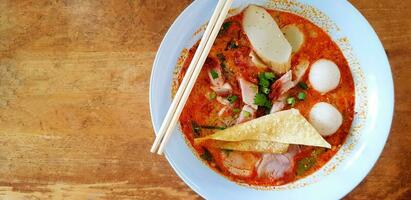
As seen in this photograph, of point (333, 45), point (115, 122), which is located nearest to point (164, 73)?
point (115, 122)

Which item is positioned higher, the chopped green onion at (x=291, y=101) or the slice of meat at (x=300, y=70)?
the slice of meat at (x=300, y=70)

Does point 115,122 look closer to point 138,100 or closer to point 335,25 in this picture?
point 138,100

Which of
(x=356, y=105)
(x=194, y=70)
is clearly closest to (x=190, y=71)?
(x=194, y=70)

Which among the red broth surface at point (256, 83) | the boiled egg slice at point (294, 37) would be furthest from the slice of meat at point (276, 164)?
the boiled egg slice at point (294, 37)

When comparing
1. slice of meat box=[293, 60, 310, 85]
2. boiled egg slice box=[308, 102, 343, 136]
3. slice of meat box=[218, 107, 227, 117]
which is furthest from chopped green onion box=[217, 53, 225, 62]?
boiled egg slice box=[308, 102, 343, 136]

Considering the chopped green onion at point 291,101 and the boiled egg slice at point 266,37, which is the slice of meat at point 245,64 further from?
the chopped green onion at point 291,101

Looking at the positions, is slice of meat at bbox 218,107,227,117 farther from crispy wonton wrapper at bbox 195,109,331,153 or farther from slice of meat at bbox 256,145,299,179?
slice of meat at bbox 256,145,299,179

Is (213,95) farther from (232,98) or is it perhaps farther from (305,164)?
(305,164)
